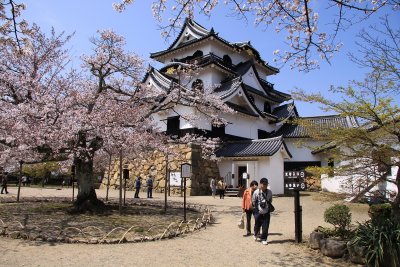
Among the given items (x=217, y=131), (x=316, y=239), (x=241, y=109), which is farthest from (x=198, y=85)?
(x=316, y=239)

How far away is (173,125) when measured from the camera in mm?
26438

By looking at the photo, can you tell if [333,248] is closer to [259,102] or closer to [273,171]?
[273,171]

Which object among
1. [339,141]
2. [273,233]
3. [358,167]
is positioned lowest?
[273,233]

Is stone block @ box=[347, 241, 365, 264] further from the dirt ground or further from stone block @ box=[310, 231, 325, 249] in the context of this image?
stone block @ box=[310, 231, 325, 249]

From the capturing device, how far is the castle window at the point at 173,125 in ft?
84.6

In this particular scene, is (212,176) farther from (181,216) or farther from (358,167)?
(358,167)

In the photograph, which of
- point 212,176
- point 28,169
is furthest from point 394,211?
point 28,169

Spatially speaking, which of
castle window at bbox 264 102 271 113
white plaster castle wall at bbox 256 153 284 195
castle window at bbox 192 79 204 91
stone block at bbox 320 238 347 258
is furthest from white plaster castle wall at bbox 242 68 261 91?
stone block at bbox 320 238 347 258

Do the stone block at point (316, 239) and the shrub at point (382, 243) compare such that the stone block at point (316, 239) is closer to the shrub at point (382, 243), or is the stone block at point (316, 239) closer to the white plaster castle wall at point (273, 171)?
the shrub at point (382, 243)

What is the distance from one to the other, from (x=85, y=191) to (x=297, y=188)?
28.9ft

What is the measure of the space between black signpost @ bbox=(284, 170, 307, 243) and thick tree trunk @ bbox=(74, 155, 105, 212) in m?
8.20

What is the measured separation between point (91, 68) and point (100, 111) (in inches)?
101

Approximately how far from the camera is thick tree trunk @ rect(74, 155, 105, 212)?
13.6 meters

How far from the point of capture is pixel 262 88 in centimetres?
3312
